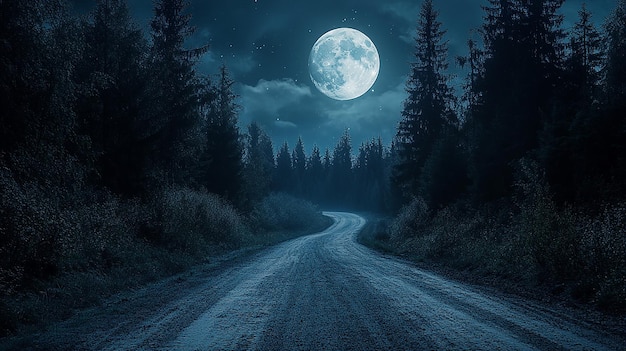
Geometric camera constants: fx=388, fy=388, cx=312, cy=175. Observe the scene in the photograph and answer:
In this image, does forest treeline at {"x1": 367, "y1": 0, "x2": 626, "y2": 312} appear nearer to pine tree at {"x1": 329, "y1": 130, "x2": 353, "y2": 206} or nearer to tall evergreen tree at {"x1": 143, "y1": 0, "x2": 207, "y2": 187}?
tall evergreen tree at {"x1": 143, "y1": 0, "x2": 207, "y2": 187}

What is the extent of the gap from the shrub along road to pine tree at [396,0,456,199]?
2277 cm

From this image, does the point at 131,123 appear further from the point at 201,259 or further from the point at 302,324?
the point at 302,324

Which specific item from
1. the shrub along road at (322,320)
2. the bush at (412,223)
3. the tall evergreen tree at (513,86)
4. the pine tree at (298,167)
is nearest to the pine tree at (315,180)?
the pine tree at (298,167)

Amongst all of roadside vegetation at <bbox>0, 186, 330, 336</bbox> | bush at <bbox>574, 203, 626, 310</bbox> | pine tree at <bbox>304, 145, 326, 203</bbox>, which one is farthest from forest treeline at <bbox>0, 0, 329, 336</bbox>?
pine tree at <bbox>304, 145, 326, 203</bbox>

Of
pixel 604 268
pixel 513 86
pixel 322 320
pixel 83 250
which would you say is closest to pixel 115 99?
pixel 83 250

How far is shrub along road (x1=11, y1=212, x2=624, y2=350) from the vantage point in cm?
486

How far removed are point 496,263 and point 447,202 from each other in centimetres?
1333

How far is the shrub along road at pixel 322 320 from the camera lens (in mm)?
4855

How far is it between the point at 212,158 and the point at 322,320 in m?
26.2

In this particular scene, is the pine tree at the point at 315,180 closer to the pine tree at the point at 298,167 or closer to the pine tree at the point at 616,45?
the pine tree at the point at 298,167

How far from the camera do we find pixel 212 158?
3059 centimetres

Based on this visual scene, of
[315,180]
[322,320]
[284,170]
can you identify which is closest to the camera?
[322,320]

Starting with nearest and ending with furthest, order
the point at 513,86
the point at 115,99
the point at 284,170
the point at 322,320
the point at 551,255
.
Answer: the point at 322,320 < the point at 551,255 < the point at 115,99 < the point at 513,86 < the point at 284,170

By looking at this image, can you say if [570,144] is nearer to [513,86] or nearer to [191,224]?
[513,86]
